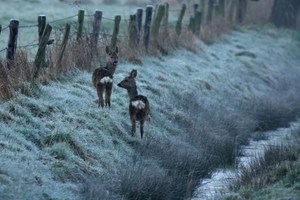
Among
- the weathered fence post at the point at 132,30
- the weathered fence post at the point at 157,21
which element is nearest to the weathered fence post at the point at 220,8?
the weathered fence post at the point at 157,21

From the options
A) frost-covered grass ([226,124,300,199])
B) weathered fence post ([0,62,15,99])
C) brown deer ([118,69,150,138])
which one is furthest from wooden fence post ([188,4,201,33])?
weathered fence post ([0,62,15,99])

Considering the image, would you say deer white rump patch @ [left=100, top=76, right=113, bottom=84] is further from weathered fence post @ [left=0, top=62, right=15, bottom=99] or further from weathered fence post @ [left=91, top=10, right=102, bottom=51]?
weathered fence post @ [left=91, top=10, right=102, bottom=51]

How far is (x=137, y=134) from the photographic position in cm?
1462

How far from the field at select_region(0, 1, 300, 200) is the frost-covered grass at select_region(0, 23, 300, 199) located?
20 mm

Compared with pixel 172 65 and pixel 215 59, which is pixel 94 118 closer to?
pixel 172 65

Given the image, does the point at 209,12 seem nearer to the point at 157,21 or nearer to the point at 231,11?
the point at 231,11

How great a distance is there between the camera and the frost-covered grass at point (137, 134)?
11.3m

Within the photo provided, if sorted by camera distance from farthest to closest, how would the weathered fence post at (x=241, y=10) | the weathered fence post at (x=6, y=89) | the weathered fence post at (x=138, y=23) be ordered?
the weathered fence post at (x=241, y=10) → the weathered fence post at (x=138, y=23) → the weathered fence post at (x=6, y=89)

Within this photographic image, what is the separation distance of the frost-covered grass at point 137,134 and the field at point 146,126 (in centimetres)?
2

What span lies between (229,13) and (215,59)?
9.59 m

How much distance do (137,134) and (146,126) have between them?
63 centimetres

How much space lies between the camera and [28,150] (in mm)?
11641

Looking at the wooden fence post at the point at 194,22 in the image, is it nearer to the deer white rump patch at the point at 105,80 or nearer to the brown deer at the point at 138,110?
Result: the deer white rump patch at the point at 105,80

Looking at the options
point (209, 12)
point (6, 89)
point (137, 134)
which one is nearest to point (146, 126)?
point (137, 134)
